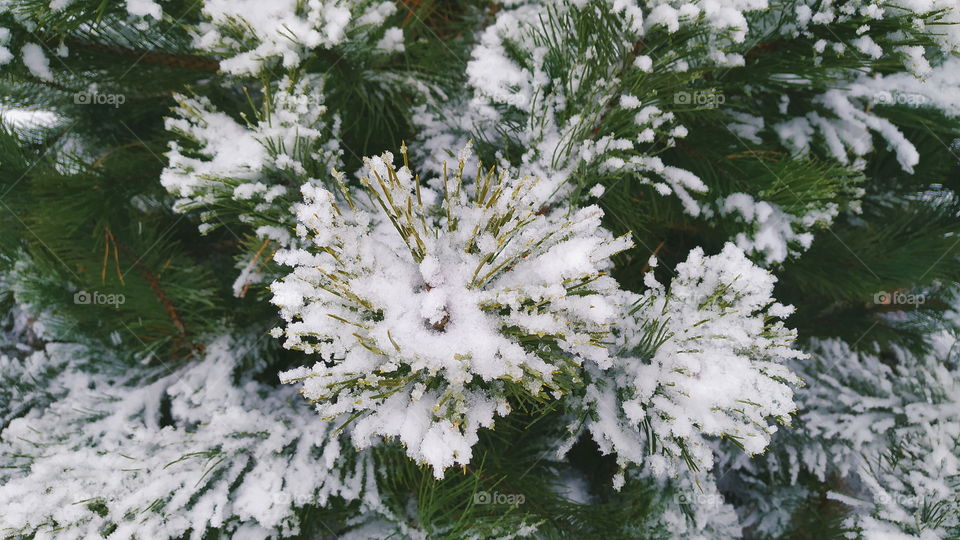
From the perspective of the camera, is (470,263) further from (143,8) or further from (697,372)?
(143,8)

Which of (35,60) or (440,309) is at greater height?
(35,60)

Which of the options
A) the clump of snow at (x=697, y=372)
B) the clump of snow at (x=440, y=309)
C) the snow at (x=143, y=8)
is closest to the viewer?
the clump of snow at (x=440, y=309)

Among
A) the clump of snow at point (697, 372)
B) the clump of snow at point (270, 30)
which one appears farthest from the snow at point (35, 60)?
the clump of snow at point (697, 372)

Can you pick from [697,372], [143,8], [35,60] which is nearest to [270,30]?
[143,8]

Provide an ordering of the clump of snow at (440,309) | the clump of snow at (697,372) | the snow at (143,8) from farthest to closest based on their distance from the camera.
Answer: the snow at (143,8), the clump of snow at (697,372), the clump of snow at (440,309)

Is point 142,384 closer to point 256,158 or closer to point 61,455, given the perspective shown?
point 61,455

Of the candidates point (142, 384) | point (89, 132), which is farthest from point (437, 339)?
point (89, 132)

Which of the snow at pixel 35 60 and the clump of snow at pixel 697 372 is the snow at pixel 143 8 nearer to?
the snow at pixel 35 60

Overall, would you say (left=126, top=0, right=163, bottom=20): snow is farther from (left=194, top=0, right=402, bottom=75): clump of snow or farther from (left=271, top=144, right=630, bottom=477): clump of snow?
(left=271, top=144, right=630, bottom=477): clump of snow
